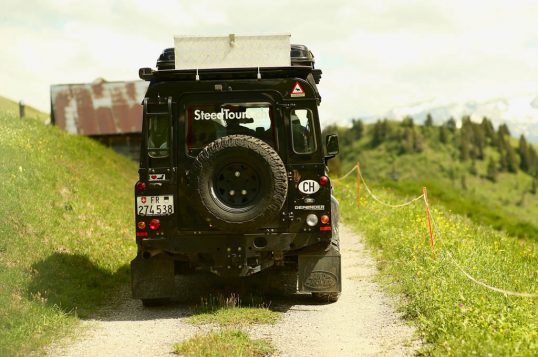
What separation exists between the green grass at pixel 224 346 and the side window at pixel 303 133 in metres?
2.99

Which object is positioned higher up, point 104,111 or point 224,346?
point 104,111

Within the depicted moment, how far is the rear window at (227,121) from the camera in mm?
10688

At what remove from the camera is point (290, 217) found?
10.6 m

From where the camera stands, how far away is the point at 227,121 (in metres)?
10.7

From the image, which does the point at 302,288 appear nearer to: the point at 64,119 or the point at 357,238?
the point at 357,238

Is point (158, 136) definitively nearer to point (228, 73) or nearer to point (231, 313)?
point (228, 73)

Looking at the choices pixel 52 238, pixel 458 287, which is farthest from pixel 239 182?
pixel 52 238

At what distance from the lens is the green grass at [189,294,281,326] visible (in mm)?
9984

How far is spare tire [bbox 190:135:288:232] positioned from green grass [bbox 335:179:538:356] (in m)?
2.44

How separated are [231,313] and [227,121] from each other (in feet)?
8.96

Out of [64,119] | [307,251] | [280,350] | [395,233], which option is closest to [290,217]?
[307,251]

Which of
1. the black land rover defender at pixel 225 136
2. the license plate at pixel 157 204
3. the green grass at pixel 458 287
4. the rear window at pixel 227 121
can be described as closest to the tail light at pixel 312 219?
the black land rover defender at pixel 225 136

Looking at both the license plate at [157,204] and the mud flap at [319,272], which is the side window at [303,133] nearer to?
the mud flap at [319,272]

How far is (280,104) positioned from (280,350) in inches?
146
